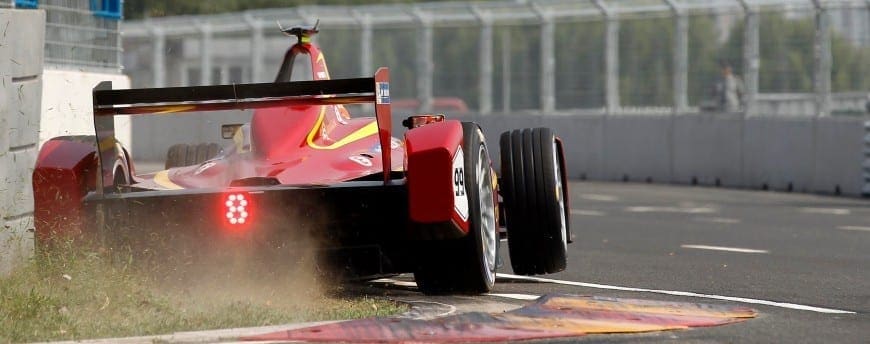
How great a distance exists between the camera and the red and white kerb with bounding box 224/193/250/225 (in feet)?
26.2

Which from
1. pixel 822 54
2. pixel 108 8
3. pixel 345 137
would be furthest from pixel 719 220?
pixel 345 137

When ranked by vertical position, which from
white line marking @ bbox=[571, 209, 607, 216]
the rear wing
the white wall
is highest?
the white wall

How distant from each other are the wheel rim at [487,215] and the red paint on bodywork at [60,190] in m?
2.03

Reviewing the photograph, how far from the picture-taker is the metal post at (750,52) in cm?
2336

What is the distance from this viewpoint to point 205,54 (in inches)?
1264

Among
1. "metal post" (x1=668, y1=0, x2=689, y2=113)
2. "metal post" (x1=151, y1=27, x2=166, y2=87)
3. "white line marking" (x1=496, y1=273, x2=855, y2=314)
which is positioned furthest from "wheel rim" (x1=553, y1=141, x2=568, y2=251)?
"metal post" (x1=151, y1=27, x2=166, y2=87)

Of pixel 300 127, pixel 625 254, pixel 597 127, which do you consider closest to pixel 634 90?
pixel 597 127

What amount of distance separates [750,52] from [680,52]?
1518mm

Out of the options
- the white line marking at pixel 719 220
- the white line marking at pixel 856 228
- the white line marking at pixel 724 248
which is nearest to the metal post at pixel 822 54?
the white line marking at pixel 719 220

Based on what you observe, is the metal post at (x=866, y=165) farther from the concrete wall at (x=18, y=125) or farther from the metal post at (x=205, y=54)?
the metal post at (x=205, y=54)

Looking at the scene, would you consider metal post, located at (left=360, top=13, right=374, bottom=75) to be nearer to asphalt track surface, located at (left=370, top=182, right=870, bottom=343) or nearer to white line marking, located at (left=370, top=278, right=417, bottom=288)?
asphalt track surface, located at (left=370, top=182, right=870, bottom=343)

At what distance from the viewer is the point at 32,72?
9.36 m

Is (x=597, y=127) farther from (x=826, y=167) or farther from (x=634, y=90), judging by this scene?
(x=826, y=167)

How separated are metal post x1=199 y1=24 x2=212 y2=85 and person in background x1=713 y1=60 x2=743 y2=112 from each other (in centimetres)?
1125
